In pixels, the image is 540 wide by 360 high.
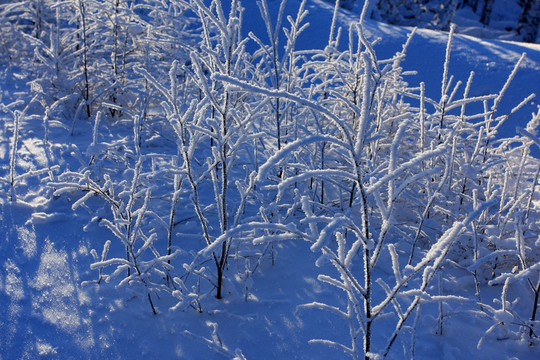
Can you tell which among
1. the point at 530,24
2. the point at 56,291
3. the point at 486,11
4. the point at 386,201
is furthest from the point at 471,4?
the point at 56,291

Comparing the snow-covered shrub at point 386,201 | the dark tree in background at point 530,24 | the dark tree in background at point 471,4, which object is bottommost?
the snow-covered shrub at point 386,201

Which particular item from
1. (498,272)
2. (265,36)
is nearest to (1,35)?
(265,36)

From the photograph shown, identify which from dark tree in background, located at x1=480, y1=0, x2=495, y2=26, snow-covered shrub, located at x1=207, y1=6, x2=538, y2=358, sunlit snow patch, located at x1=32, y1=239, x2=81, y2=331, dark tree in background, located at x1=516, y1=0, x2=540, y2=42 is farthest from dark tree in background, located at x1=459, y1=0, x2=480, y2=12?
sunlit snow patch, located at x1=32, y1=239, x2=81, y2=331

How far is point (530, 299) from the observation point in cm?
200

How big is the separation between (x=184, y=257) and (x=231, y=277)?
0.31m

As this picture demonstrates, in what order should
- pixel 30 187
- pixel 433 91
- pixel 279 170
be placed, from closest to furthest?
pixel 30 187, pixel 279 170, pixel 433 91

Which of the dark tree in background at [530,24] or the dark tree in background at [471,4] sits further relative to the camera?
the dark tree in background at [471,4]

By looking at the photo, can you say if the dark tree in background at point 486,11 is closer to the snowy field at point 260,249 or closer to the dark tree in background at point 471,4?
the dark tree in background at point 471,4

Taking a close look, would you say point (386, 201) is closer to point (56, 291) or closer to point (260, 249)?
point (260, 249)

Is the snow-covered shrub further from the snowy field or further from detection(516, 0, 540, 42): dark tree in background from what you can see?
detection(516, 0, 540, 42): dark tree in background

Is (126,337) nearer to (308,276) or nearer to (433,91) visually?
(308,276)

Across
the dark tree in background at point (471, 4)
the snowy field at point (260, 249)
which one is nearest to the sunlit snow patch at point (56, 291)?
the snowy field at point (260, 249)

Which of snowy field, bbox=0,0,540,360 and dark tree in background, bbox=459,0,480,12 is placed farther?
dark tree in background, bbox=459,0,480,12

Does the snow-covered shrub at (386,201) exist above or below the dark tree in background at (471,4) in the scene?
below
